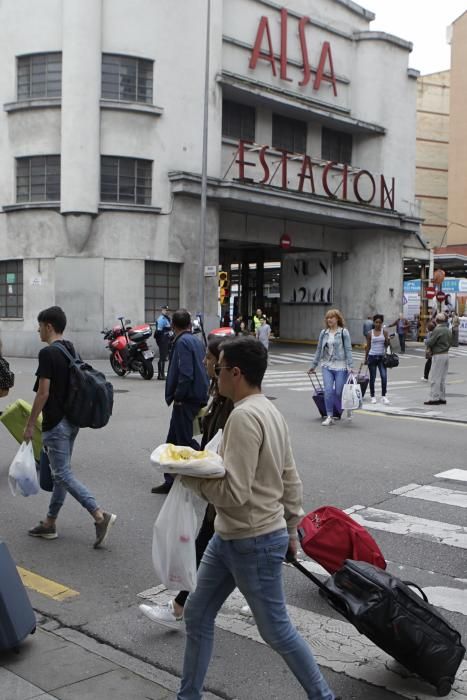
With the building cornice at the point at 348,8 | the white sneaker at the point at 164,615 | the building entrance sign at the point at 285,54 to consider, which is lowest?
the white sneaker at the point at 164,615

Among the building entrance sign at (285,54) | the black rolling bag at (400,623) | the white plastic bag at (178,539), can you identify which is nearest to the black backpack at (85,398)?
the white plastic bag at (178,539)

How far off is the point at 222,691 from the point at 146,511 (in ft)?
10.5

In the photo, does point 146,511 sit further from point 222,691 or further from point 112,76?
point 112,76

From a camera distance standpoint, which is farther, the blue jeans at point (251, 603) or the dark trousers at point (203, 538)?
the dark trousers at point (203, 538)

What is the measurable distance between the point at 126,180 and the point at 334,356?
50.8 feet

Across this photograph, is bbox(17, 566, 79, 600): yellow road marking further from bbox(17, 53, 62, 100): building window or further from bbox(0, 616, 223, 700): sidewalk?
bbox(17, 53, 62, 100): building window

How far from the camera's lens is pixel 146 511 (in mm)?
6812

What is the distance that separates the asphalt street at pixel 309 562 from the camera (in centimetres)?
396

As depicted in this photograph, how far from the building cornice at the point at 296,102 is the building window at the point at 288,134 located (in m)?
0.76

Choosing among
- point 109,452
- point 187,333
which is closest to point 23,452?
point 187,333

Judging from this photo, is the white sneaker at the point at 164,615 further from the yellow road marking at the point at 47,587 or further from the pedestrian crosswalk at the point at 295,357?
the pedestrian crosswalk at the point at 295,357

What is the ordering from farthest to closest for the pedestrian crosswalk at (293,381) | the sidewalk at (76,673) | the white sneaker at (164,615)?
the pedestrian crosswalk at (293,381), the white sneaker at (164,615), the sidewalk at (76,673)

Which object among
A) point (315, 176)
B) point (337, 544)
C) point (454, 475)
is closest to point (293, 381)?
point (454, 475)

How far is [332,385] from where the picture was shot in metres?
12.1
